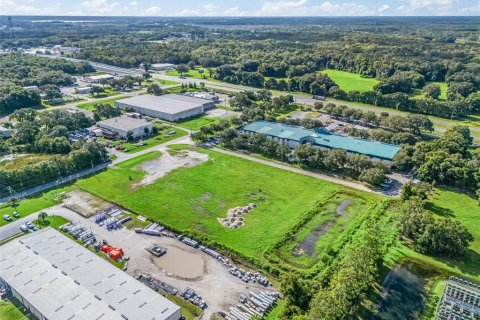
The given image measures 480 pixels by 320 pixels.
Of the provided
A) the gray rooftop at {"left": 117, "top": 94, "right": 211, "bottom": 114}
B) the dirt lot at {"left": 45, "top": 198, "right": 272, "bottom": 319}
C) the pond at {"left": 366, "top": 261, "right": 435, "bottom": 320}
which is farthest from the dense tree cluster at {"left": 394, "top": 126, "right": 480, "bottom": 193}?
the gray rooftop at {"left": 117, "top": 94, "right": 211, "bottom": 114}

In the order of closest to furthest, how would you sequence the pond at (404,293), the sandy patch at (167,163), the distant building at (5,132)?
the pond at (404,293) → the sandy patch at (167,163) → the distant building at (5,132)

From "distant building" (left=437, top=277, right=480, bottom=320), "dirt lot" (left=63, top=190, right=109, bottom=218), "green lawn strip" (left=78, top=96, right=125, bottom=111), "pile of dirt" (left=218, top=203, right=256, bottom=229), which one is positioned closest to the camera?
"distant building" (left=437, top=277, right=480, bottom=320)

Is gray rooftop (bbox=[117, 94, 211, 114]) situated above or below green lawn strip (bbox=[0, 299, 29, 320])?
above

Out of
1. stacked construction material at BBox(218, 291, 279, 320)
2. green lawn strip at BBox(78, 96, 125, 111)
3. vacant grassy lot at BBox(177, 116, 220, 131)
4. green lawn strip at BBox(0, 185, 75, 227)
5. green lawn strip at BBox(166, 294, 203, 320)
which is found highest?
green lawn strip at BBox(78, 96, 125, 111)

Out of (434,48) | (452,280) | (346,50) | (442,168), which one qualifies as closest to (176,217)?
(452,280)

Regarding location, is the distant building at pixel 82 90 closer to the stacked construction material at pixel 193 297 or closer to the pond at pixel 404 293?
the stacked construction material at pixel 193 297

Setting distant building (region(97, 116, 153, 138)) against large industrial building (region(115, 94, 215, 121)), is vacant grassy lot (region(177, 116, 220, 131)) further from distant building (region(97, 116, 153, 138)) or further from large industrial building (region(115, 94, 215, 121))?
distant building (region(97, 116, 153, 138))

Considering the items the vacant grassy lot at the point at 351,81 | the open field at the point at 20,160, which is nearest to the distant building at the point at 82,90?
the open field at the point at 20,160
